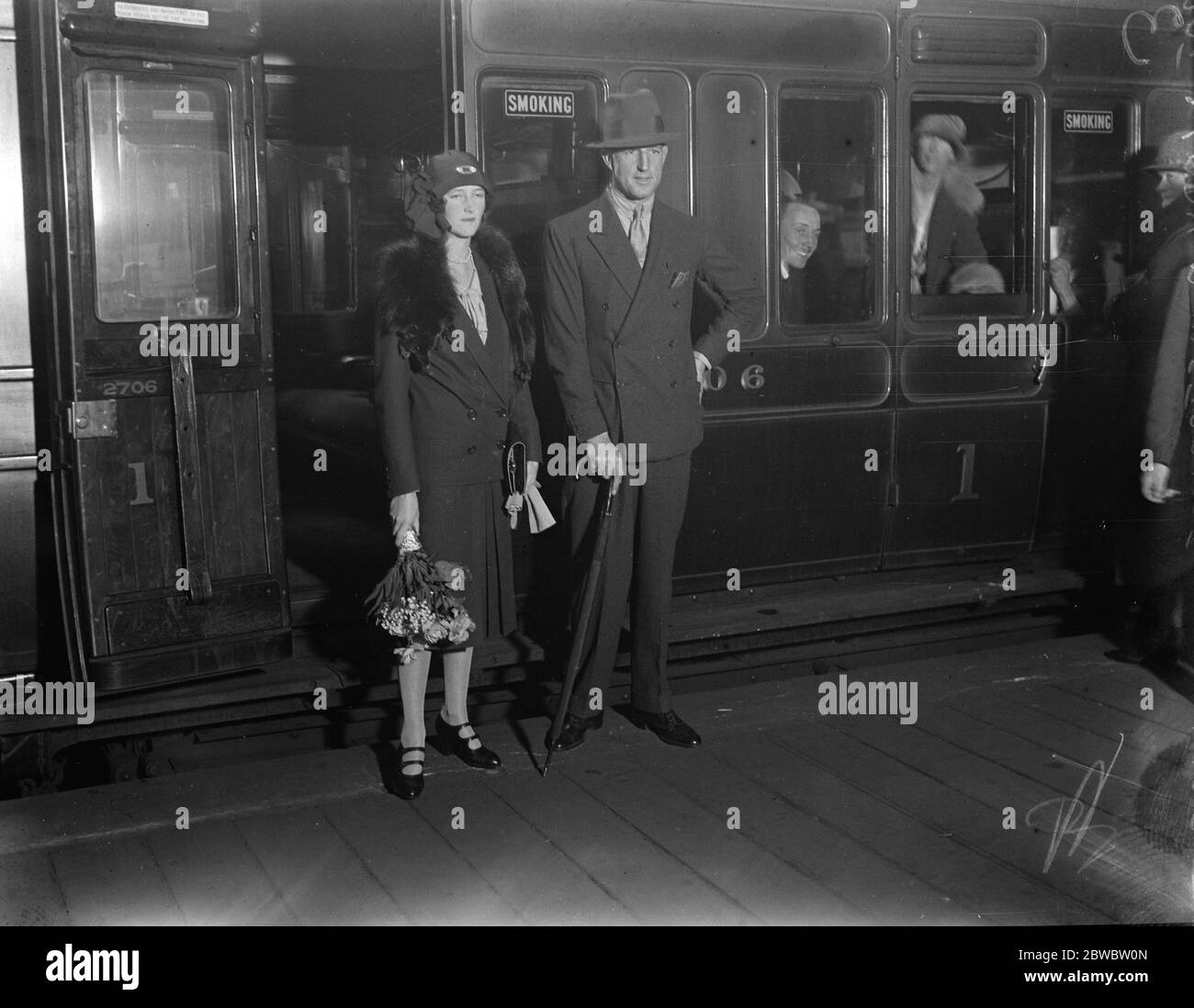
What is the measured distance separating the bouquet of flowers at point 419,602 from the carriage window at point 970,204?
108 inches

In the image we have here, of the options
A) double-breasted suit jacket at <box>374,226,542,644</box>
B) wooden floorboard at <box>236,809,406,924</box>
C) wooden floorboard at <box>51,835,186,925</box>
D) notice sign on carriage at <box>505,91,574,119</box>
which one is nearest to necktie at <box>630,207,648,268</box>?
double-breasted suit jacket at <box>374,226,542,644</box>

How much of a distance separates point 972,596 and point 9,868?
12.5ft

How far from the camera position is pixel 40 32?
4434 mm

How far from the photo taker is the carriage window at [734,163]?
18.1ft

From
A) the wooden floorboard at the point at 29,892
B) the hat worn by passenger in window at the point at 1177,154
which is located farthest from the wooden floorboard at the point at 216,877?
the hat worn by passenger in window at the point at 1177,154

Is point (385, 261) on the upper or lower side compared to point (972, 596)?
upper

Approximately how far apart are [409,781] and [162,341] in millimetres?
1641

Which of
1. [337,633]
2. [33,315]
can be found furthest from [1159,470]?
[33,315]

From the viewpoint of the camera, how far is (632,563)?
468 centimetres

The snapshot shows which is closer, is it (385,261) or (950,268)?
(385,261)

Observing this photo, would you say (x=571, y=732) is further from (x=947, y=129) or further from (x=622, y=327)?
(x=947, y=129)
